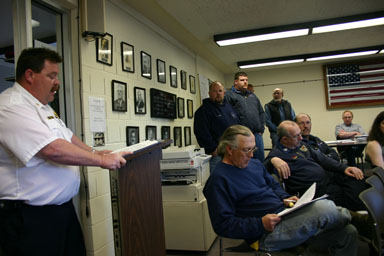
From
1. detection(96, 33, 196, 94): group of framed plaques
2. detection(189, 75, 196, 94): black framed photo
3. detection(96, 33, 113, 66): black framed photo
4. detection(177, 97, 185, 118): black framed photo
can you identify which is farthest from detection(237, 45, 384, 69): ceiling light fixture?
detection(96, 33, 113, 66): black framed photo

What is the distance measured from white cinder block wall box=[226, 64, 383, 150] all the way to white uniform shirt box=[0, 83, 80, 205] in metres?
7.04

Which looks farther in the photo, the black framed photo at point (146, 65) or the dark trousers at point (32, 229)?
the black framed photo at point (146, 65)

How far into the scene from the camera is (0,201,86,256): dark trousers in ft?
4.38

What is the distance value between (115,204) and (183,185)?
149cm

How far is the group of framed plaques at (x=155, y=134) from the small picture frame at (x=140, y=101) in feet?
0.69

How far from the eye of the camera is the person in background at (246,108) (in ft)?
13.0

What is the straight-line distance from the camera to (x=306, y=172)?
2430 millimetres

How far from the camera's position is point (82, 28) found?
8.25 ft

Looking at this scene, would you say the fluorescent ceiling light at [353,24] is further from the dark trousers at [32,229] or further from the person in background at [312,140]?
the dark trousers at [32,229]

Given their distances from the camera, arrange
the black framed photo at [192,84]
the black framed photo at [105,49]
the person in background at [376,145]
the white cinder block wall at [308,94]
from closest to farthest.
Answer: the person in background at [376,145] < the black framed photo at [105,49] < the black framed photo at [192,84] < the white cinder block wall at [308,94]

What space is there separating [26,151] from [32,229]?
38 centimetres

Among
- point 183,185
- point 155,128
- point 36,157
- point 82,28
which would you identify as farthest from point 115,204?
point 155,128

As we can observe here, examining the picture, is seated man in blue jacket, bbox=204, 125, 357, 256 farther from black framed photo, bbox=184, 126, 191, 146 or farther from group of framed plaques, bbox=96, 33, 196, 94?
black framed photo, bbox=184, 126, 191, 146

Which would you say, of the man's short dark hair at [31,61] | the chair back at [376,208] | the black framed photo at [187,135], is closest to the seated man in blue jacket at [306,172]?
the chair back at [376,208]
